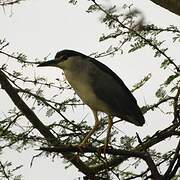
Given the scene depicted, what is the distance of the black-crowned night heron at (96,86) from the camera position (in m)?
3.76

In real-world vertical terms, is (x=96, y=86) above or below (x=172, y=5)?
above

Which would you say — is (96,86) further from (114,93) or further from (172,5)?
(172,5)

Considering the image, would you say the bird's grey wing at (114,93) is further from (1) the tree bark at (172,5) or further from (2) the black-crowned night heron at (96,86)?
(1) the tree bark at (172,5)

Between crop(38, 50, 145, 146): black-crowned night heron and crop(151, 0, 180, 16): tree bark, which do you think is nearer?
crop(151, 0, 180, 16): tree bark

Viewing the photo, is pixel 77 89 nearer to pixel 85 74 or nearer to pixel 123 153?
pixel 85 74

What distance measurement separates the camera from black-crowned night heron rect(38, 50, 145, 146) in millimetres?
3756

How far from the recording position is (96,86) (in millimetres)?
3799

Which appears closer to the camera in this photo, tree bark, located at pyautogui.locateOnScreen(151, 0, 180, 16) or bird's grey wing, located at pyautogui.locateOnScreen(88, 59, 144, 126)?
tree bark, located at pyautogui.locateOnScreen(151, 0, 180, 16)

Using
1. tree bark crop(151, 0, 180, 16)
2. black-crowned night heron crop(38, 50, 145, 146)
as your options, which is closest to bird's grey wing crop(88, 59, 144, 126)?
black-crowned night heron crop(38, 50, 145, 146)

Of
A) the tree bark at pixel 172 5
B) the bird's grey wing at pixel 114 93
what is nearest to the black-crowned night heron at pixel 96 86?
the bird's grey wing at pixel 114 93

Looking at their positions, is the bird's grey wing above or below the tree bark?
above

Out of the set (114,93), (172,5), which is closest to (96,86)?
(114,93)

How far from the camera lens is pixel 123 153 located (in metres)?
1.69

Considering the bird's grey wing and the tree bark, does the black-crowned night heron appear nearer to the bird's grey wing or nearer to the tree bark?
the bird's grey wing
